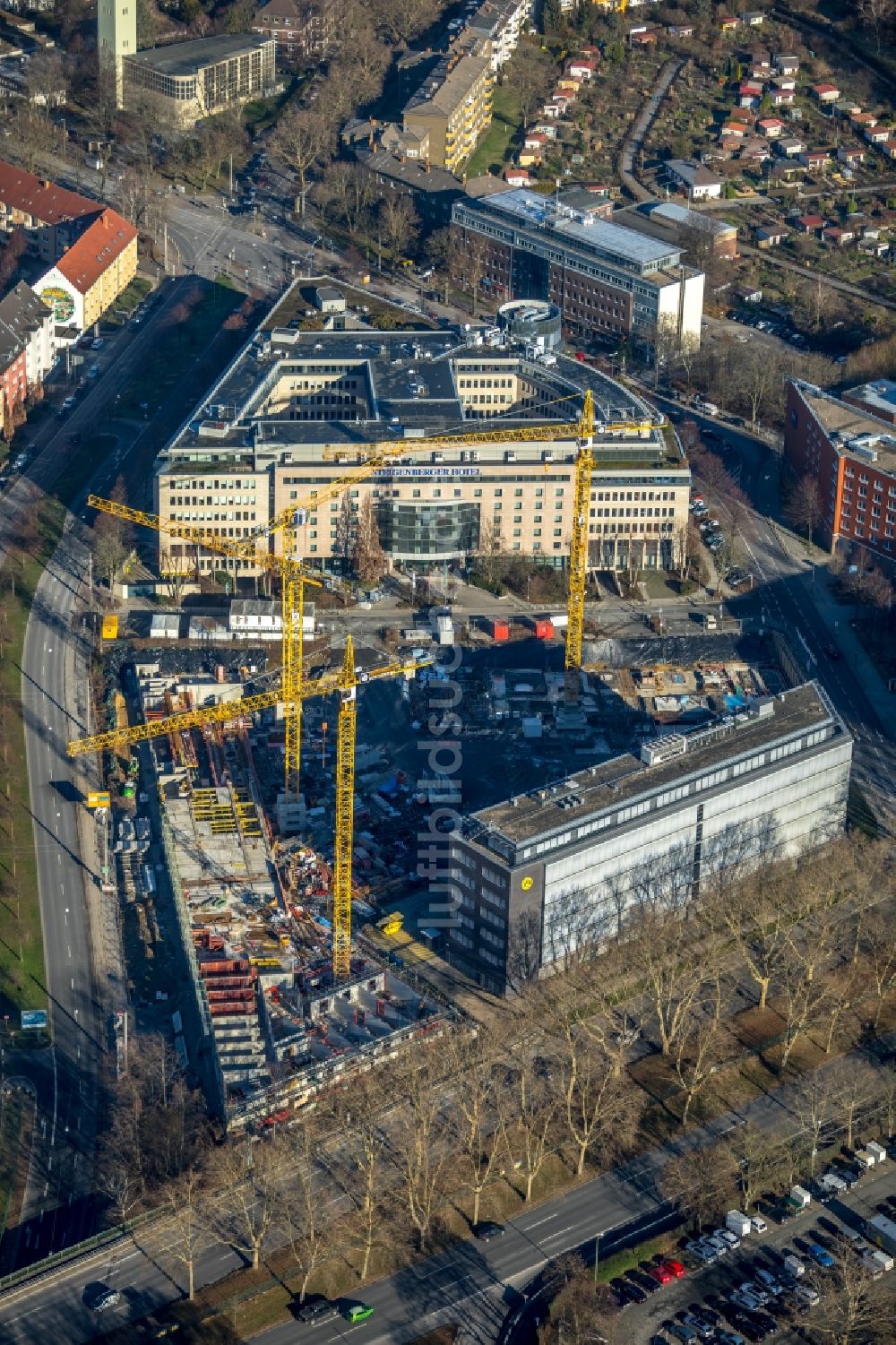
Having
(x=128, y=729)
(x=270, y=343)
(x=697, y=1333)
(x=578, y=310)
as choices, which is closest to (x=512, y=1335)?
(x=697, y=1333)

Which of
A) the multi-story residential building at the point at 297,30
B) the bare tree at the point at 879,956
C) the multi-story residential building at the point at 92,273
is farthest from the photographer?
the multi-story residential building at the point at 297,30

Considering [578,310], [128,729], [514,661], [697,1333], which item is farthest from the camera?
[578,310]

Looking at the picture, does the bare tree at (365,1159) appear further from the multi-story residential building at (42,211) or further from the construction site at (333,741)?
the multi-story residential building at (42,211)

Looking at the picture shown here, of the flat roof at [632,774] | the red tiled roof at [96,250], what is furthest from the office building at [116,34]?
the flat roof at [632,774]

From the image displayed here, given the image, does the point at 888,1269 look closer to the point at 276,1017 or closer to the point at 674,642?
the point at 276,1017

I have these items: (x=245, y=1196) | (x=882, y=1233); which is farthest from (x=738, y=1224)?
(x=245, y=1196)

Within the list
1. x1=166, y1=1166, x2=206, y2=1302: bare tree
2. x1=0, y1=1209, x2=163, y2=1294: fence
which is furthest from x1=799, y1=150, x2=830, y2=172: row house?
x1=0, y1=1209, x2=163, y2=1294: fence
